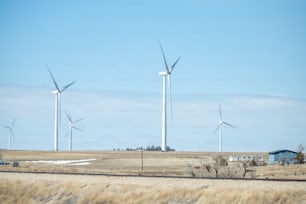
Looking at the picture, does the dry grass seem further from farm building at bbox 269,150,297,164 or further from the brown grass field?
the brown grass field

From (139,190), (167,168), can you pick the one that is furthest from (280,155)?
(139,190)

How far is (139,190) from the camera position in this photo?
40.5 m

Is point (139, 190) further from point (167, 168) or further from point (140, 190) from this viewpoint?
point (167, 168)

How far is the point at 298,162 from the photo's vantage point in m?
92.1

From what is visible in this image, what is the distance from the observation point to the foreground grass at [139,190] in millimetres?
35219

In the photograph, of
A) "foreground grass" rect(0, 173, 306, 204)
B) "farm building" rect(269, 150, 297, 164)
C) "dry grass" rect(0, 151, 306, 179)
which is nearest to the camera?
"foreground grass" rect(0, 173, 306, 204)

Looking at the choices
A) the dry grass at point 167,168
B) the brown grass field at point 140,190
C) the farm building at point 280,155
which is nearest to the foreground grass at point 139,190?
the brown grass field at point 140,190

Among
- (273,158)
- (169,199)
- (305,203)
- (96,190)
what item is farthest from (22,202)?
Result: (273,158)

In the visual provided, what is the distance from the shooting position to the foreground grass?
3522 cm

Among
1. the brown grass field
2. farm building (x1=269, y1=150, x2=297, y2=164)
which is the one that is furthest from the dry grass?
the brown grass field

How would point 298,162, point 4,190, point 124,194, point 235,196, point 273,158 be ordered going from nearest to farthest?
1. point 235,196
2. point 124,194
3. point 4,190
4. point 298,162
5. point 273,158

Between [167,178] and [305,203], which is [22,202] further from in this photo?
[305,203]

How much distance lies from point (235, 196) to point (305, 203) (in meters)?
4.25

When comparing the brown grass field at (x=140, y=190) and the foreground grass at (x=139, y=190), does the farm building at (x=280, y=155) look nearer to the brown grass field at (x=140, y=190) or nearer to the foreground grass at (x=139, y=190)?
the brown grass field at (x=140, y=190)
